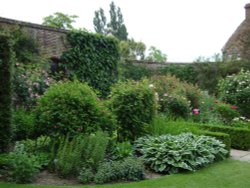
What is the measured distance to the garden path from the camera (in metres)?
6.51

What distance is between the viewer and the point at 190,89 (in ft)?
35.6

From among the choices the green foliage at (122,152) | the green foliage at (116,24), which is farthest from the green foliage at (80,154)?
the green foliage at (116,24)

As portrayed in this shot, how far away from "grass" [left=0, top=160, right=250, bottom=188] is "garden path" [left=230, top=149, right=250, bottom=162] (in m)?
1.10

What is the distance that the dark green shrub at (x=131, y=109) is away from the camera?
6.18 m

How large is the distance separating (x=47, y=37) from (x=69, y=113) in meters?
4.85

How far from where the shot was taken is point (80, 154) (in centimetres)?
468

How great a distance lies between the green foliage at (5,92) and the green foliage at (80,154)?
93 centimetres

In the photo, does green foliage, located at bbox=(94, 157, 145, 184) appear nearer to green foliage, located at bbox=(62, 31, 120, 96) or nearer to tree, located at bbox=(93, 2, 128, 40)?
green foliage, located at bbox=(62, 31, 120, 96)

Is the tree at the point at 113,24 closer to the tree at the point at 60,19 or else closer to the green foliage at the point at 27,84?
the tree at the point at 60,19

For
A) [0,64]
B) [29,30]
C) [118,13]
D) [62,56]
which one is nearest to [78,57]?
[62,56]

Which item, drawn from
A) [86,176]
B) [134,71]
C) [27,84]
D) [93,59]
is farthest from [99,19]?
[86,176]

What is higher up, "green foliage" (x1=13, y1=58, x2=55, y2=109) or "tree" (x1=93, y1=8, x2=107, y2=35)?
"tree" (x1=93, y1=8, x2=107, y2=35)

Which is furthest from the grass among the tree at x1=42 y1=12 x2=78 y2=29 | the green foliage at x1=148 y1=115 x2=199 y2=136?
the tree at x1=42 y1=12 x2=78 y2=29

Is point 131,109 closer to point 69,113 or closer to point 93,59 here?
point 69,113
